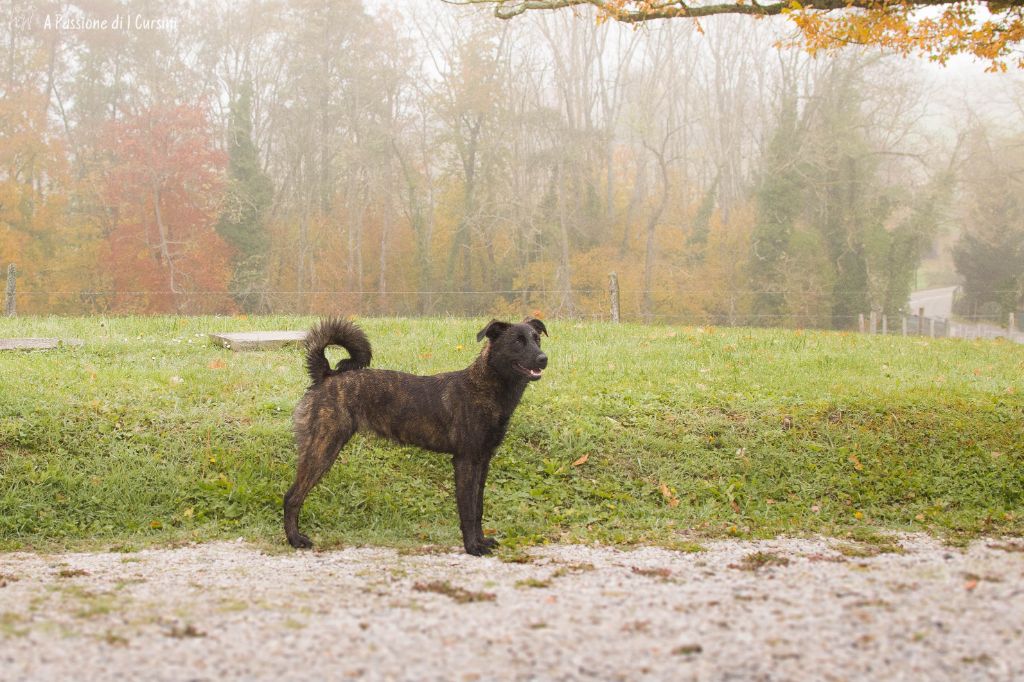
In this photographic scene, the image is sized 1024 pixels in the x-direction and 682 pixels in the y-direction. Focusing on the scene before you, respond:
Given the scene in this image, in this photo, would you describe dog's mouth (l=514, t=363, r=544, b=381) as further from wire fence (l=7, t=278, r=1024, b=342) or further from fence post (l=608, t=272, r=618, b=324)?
wire fence (l=7, t=278, r=1024, b=342)

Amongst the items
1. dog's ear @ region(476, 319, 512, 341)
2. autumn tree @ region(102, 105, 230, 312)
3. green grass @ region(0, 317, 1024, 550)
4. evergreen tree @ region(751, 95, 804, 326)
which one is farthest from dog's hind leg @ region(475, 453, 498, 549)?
evergreen tree @ region(751, 95, 804, 326)

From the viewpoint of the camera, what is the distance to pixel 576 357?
39.2ft

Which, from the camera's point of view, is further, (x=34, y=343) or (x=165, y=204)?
(x=165, y=204)

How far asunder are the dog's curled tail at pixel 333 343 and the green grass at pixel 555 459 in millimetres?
648

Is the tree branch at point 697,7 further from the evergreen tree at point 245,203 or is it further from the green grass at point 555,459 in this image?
the evergreen tree at point 245,203

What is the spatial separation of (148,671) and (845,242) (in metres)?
38.8

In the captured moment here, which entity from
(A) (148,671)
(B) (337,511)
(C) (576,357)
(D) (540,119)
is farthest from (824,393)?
(D) (540,119)

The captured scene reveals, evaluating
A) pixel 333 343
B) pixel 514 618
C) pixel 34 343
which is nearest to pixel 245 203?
pixel 34 343

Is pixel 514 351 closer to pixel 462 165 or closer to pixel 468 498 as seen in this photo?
pixel 468 498

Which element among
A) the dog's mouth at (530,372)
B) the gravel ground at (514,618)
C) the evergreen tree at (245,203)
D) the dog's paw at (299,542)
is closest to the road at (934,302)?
the evergreen tree at (245,203)

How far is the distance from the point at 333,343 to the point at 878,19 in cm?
745

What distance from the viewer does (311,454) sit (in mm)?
6234

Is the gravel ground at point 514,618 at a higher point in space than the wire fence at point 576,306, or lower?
lower

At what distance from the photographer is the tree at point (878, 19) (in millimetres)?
9648
